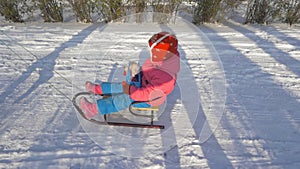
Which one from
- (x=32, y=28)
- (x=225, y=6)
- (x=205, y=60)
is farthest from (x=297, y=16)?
(x=32, y=28)

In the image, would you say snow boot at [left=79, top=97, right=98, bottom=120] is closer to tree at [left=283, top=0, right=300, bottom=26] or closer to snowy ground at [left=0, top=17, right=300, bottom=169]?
snowy ground at [left=0, top=17, right=300, bottom=169]

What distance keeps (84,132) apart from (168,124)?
0.96 meters

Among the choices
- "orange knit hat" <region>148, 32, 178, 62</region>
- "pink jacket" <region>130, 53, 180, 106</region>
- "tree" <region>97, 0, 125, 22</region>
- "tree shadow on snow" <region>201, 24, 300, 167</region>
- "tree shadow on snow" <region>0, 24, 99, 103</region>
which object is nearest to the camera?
"orange knit hat" <region>148, 32, 178, 62</region>

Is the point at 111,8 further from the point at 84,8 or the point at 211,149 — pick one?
the point at 211,149

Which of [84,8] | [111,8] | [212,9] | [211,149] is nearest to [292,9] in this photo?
[212,9]

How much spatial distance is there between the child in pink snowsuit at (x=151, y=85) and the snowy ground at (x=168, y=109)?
0.96 feet

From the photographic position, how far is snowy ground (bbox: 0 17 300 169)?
2277 mm

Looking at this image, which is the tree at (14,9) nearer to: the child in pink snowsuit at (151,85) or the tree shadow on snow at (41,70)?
the tree shadow on snow at (41,70)

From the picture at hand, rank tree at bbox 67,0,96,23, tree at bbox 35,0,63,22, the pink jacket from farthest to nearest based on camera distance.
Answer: tree at bbox 35,0,63,22 < tree at bbox 67,0,96,23 < the pink jacket

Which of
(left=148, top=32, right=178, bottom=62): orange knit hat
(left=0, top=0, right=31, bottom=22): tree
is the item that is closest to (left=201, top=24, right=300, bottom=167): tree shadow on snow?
(left=148, top=32, right=178, bottom=62): orange knit hat

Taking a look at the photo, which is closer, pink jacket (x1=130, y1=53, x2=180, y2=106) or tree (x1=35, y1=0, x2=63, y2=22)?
pink jacket (x1=130, y1=53, x2=180, y2=106)

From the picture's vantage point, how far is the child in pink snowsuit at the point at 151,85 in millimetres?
2137

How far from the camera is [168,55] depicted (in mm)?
2154

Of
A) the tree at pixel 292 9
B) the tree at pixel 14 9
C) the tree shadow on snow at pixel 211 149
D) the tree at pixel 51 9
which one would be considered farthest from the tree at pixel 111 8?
the tree at pixel 292 9
